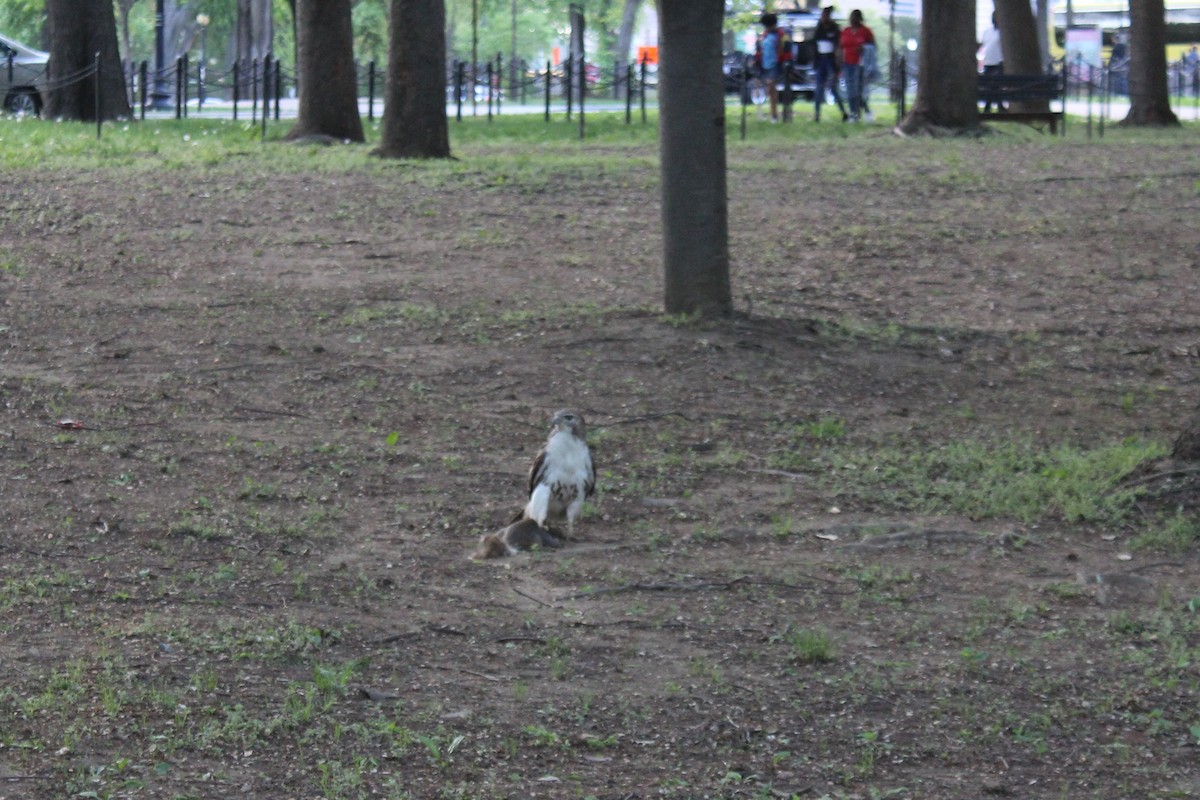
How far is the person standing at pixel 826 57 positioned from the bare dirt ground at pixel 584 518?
12.6 metres

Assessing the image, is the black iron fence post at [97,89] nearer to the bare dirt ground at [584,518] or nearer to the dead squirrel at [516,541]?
the bare dirt ground at [584,518]

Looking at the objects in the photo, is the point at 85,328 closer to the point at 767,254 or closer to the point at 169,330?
the point at 169,330

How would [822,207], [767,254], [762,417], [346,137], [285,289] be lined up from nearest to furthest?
[762,417] → [285,289] → [767,254] → [822,207] → [346,137]

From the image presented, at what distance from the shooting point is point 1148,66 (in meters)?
23.6

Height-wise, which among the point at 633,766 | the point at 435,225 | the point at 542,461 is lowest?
the point at 633,766

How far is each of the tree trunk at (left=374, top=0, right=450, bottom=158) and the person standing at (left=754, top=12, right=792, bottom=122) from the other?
9878 millimetres

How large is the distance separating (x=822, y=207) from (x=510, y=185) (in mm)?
2844

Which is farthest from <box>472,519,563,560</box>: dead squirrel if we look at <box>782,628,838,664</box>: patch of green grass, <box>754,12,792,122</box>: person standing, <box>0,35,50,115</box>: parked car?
<box>0,35,50,115</box>: parked car

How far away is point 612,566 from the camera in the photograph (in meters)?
6.58

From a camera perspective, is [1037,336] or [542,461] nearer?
[542,461]

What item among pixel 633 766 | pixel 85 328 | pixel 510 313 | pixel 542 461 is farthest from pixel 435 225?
pixel 633 766

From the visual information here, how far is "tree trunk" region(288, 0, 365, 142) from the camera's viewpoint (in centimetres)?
1862

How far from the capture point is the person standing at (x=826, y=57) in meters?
26.8

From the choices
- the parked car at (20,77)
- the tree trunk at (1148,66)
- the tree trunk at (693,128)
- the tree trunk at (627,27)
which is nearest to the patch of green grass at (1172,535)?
the tree trunk at (693,128)
